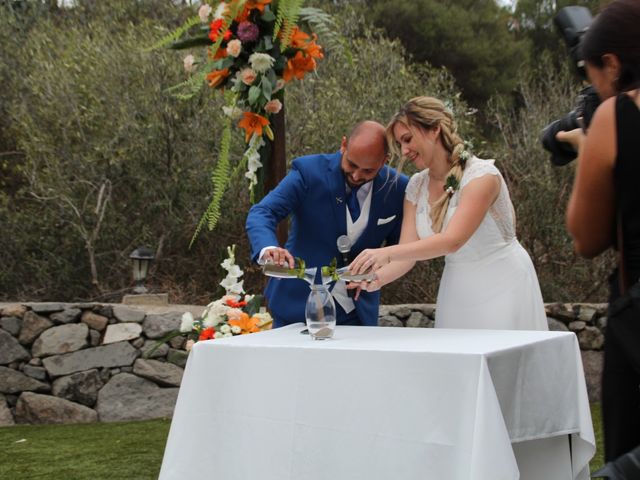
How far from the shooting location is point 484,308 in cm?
340

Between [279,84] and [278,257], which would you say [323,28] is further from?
[278,257]

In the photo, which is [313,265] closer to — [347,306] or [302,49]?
[347,306]

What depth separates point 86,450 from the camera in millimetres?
5969

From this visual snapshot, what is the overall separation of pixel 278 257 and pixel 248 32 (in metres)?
1.19

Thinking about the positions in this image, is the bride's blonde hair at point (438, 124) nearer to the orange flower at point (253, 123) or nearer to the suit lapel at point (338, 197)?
the suit lapel at point (338, 197)

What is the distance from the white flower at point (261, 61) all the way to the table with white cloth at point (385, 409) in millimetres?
1368

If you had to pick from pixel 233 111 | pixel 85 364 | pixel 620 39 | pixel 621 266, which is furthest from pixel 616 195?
pixel 85 364

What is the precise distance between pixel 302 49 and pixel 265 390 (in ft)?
5.74

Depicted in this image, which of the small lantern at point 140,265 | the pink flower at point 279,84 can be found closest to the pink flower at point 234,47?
the pink flower at point 279,84

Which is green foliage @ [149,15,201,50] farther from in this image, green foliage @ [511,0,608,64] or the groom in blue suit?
green foliage @ [511,0,608,64]

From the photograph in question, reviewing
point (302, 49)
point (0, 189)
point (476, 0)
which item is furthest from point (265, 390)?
Answer: point (476, 0)

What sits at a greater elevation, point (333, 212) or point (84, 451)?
point (333, 212)

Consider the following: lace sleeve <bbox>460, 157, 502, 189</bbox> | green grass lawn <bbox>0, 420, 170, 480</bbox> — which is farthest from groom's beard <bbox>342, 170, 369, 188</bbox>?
green grass lawn <bbox>0, 420, 170, 480</bbox>

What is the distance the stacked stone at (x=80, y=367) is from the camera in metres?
7.01
